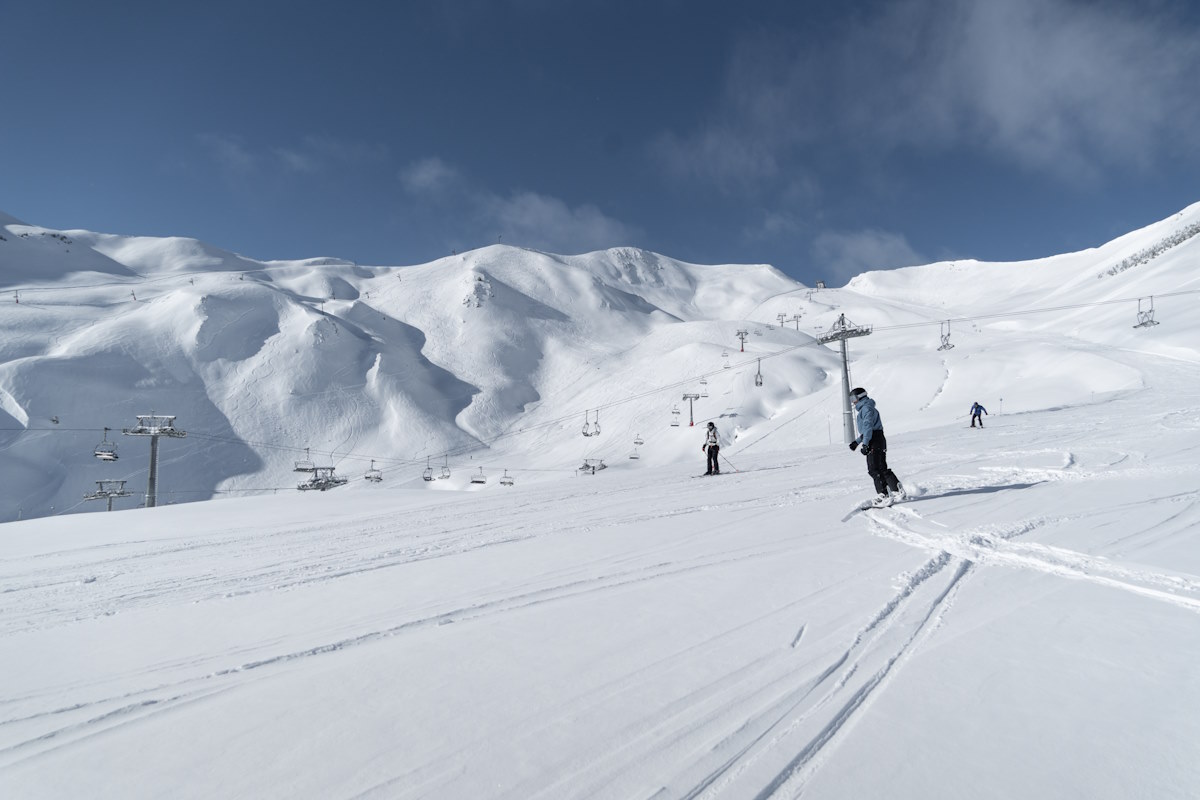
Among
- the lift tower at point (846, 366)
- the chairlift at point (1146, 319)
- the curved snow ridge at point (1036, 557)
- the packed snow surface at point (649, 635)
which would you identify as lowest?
the packed snow surface at point (649, 635)

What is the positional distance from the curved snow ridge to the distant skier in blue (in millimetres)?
1225

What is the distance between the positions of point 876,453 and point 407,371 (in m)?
93.0

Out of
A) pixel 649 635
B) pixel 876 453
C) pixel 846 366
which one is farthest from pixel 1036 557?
pixel 846 366

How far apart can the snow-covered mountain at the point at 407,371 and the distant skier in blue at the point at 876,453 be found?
29.3 m

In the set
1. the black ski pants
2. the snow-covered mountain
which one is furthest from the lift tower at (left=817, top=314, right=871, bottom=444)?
the black ski pants

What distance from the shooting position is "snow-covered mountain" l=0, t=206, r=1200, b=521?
193 feet

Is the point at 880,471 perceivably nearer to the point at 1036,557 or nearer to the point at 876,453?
the point at 876,453

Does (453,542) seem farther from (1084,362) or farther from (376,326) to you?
(376,326)

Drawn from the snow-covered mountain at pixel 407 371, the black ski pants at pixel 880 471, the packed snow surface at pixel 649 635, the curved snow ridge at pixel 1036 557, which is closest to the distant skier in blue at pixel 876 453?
the black ski pants at pixel 880 471

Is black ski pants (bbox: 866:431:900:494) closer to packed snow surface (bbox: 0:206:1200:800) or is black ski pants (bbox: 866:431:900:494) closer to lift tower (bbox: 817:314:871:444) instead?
packed snow surface (bbox: 0:206:1200:800)

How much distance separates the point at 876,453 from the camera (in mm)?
8812

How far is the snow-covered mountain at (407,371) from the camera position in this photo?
5888 cm

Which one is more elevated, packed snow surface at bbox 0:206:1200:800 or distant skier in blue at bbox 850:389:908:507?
distant skier in blue at bbox 850:389:908:507

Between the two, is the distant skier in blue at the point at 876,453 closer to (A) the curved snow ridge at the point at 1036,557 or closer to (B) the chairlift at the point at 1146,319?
(A) the curved snow ridge at the point at 1036,557
